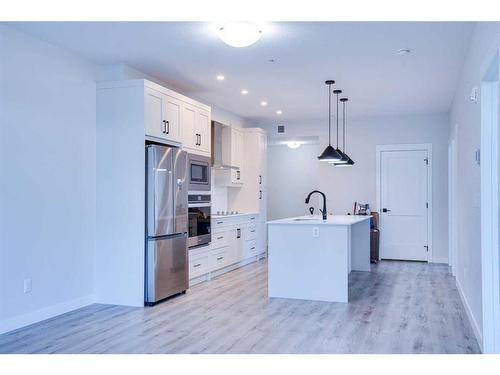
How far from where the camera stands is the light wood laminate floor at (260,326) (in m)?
3.44

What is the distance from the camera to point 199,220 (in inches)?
232

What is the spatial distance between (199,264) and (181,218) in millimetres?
930

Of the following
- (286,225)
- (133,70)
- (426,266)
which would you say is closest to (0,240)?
(133,70)

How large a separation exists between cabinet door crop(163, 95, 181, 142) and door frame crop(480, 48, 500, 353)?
3171 mm

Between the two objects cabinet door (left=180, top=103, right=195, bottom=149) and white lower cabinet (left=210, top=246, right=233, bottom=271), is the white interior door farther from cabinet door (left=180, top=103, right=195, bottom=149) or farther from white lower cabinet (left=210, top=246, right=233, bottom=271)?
cabinet door (left=180, top=103, right=195, bottom=149)

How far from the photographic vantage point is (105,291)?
4.86 metres

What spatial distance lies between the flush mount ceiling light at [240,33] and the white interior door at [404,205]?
5.16 metres

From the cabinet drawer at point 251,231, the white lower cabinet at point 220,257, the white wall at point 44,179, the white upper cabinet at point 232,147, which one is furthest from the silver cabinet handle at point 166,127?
the cabinet drawer at point 251,231

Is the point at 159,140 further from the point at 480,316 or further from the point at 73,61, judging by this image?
the point at 480,316

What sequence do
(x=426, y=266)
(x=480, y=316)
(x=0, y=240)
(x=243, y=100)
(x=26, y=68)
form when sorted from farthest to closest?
(x=426, y=266) → (x=243, y=100) → (x=26, y=68) → (x=0, y=240) → (x=480, y=316)

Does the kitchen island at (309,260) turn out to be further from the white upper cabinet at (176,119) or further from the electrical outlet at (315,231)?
the white upper cabinet at (176,119)

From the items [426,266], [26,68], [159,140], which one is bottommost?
[426,266]

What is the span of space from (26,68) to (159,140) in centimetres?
149

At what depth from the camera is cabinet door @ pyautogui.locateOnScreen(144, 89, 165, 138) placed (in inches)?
188
